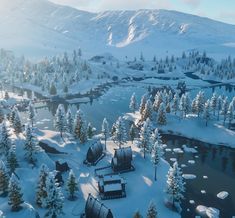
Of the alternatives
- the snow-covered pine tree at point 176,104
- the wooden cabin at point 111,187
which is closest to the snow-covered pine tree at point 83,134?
the wooden cabin at point 111,187

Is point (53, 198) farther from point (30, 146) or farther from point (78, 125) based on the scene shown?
point (78, 125)

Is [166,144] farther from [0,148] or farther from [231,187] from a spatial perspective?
[0,148]

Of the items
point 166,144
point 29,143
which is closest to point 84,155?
point 29,143

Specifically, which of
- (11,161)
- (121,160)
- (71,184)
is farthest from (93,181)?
(11,161)

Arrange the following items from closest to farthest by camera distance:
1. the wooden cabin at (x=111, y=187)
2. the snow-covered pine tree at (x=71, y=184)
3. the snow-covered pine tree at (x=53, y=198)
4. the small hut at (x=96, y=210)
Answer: the small hut at (x=96, y=210) → the snow-covered pine tree at (x=53, y=198) → the snow-covered pine tree at (x=71, y=184) → the wooden cabin at (x=111, y=187)

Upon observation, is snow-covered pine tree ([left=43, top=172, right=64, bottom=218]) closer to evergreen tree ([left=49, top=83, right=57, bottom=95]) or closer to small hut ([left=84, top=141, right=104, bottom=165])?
small hut ([left=84, top=141, right=104, bottom=165])

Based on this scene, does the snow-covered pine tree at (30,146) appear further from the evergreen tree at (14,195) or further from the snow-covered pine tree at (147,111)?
the snow-covered pine tree at (147,111)
